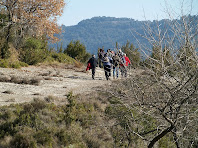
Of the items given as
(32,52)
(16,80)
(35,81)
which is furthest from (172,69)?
(32,52)

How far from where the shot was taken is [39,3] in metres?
22.3

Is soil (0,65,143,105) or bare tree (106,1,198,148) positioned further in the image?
soil (0,65,143,105)

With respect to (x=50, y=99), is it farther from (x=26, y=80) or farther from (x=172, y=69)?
(x=172, y=69)

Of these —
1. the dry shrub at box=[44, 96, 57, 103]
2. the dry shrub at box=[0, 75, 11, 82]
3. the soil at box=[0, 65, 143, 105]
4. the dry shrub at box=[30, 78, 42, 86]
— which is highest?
the dry shrub at box=[0, 75, 11, 82]

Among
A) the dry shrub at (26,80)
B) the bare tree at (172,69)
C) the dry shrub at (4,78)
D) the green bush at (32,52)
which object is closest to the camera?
the bare tree at (172,69)

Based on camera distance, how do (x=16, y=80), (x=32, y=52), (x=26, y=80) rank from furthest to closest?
(x=32, y=52)
(x=26, y=80)
(x=16, y=80)

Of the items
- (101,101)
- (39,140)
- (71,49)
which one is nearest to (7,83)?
(101,101)

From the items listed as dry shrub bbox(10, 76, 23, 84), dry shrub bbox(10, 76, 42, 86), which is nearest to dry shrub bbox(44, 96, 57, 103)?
dry shrub bbox(10, 76, 42, 86)

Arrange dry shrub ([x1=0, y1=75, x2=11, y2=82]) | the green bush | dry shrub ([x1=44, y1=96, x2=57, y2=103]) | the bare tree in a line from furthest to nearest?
the green bush
dry shrub ([x1=0, y1=75, x2=11, y2=82])
dry shrub ([x1=44, y1=96, x2=57, y2=103])
the bare tree

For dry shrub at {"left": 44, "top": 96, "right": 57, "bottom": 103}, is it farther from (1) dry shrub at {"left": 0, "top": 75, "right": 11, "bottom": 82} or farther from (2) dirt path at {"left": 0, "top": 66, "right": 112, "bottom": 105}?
(1) dry shrub at {"left": 0, "top": 75, "right": 11, "bottom": 82}

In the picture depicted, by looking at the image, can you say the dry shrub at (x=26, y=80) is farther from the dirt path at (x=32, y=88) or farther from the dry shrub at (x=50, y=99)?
the dry shrub at (x=50, y=99)

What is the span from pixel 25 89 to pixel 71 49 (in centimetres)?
2450

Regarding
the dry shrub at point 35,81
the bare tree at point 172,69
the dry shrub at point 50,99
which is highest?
the bare tree at point 172,69

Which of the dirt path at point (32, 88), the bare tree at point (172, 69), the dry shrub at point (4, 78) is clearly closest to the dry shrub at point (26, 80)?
the dirt path at point (32, 88)
